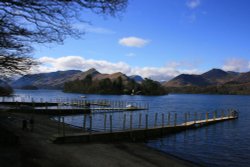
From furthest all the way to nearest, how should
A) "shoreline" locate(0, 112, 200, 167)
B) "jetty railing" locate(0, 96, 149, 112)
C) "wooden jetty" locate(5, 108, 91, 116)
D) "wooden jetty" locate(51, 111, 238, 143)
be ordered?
"jetty railing" locate(0, 96, 149, 112) < "wooden jetty" locate(5, 108, 91, 116) < "wooden jetty" locate(51, 111, 238, 143) < "shoreline" locate(0, 112, 200, 167)

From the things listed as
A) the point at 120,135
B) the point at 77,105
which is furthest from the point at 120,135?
the point at 77,105

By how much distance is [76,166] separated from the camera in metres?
16.6

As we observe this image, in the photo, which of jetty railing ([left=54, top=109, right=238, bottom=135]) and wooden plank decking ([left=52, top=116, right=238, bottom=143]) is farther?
jetty railing ([left=54, top=109, right=238, bottom=135])

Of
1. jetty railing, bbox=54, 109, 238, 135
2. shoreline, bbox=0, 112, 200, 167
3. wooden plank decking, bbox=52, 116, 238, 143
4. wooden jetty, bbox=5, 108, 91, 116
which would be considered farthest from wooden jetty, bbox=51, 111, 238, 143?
wooden jetty, bbox=5, 108, 91, 116

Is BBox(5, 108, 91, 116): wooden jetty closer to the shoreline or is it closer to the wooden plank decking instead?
the wooden plank decking

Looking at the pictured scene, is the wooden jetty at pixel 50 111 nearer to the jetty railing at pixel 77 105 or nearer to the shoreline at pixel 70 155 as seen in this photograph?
the jetty railing at pixel 77 105

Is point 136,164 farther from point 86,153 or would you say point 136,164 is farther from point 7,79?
point 7,79

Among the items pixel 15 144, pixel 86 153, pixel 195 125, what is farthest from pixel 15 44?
pixel 195 125

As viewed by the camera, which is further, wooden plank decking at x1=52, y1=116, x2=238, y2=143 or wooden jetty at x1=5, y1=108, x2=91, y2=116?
wooden jetty at x1=5, y1=108, x2=91, y2=116

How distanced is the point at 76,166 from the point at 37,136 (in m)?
9.73

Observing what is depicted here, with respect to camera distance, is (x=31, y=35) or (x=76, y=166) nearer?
(x=31, y=35)

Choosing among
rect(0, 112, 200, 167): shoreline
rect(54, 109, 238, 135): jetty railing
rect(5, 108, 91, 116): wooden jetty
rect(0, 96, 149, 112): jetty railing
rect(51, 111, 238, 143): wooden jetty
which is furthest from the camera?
rect(0, 96, 149, 112): jetty railing

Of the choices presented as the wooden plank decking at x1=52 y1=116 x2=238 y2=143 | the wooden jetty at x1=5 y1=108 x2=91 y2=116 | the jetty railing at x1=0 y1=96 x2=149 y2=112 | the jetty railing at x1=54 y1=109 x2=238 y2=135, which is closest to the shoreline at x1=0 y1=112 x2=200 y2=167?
the wooden plank decking at x1=52 y1=116 x2=238 y2=143

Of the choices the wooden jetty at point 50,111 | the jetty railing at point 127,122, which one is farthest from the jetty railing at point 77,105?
the jetty railing at point 127,122
